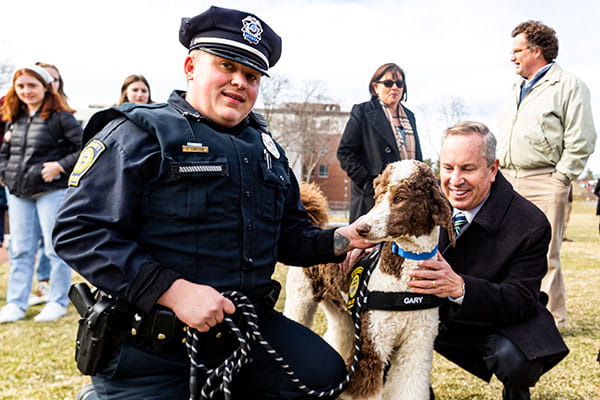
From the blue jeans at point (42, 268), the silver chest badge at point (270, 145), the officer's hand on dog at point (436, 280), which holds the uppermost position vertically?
the silver chest badge at point (270, 145)

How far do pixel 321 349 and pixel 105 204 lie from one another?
1225mm

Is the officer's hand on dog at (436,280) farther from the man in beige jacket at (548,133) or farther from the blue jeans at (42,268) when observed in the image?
the blue jeans at (42,268)

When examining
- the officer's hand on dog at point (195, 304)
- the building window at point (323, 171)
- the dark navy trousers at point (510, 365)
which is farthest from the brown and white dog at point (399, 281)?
the building window at point (323, 171)

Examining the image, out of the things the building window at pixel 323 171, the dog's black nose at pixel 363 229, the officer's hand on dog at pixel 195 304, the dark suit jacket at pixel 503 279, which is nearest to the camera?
the officer's hand on dog at pixel 195 304

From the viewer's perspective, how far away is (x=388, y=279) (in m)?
2.37

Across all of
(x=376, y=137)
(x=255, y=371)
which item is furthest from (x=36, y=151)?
(x=255, y=371)

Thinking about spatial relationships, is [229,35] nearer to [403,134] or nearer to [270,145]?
[270,145]

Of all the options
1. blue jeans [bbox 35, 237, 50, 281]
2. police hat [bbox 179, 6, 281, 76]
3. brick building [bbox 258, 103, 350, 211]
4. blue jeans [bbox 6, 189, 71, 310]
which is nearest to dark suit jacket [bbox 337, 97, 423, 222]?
police hat [bbox 179, 6, 281, 76]

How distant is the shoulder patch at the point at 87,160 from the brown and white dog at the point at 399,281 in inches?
45.2

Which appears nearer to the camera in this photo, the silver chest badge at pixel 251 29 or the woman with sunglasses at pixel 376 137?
the silver chest badge at pixel 251 29

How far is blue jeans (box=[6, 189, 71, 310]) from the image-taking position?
4.97 m

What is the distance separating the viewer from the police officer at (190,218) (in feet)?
5.90

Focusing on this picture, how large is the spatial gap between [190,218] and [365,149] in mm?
3238

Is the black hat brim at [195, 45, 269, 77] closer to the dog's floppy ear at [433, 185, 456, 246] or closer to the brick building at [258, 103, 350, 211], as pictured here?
the dog's floppy ear at [433, 185, 456, 246]
